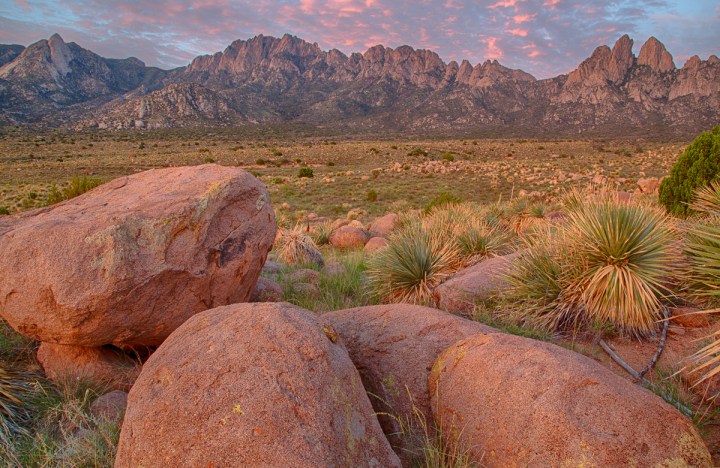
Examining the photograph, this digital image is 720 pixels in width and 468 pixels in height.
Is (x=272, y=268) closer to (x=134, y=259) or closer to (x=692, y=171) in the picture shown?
(x=134, y=259)

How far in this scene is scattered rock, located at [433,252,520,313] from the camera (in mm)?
6153

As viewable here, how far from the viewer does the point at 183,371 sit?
8.77 feet

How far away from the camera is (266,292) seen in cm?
679

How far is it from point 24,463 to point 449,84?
169m

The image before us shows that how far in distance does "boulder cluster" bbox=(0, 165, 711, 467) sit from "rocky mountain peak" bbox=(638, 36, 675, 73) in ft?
488

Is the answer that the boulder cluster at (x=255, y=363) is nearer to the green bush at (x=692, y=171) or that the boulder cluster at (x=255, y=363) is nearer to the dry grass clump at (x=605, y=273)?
the dry grass clump at (x=605, y=273)

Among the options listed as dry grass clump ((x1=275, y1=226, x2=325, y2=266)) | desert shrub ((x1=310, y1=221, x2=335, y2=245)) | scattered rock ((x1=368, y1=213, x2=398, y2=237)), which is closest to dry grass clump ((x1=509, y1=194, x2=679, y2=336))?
dry grass clump ((x1=275, y1=226, x2=325, y2=266))

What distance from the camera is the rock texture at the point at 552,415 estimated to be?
8.44ft

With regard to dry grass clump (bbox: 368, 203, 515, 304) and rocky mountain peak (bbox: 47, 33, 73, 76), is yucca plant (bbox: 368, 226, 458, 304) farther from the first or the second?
rocky mountain peak (bbox: 47, 33, 73, 76)

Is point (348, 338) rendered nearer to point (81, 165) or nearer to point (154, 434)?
point (154, 434)

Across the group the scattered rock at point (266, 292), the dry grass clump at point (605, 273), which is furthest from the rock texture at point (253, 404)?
the scattered rock at point (266, 292)

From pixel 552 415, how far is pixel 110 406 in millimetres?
3589

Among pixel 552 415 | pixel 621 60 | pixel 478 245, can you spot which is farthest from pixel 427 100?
pixel 552 415

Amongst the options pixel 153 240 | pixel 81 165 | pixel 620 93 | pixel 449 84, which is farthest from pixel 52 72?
pixel 153 240
